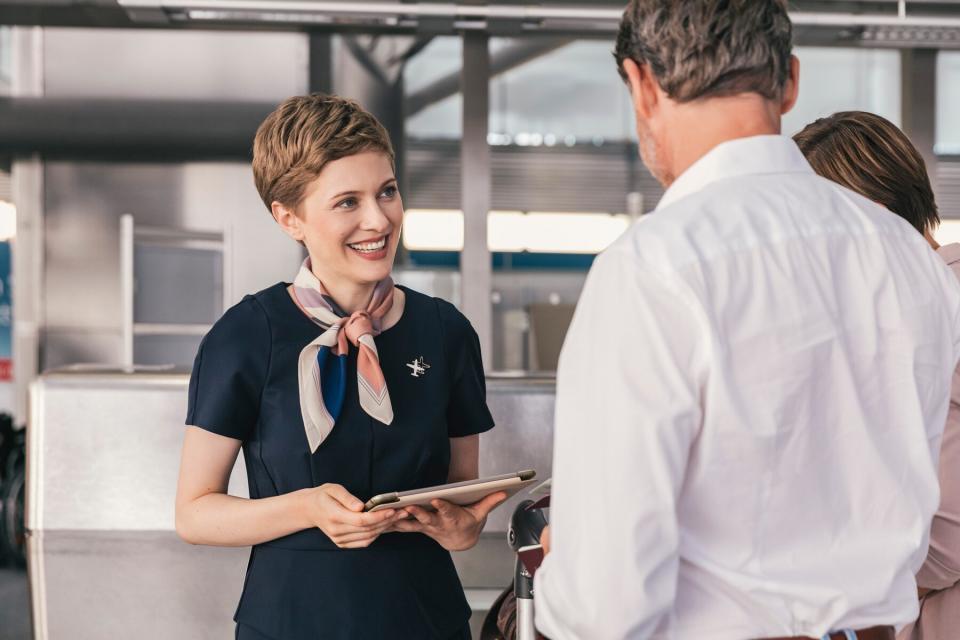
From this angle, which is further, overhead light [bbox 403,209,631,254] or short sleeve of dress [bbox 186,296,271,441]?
overhead light [bbox 403,209,631,254]

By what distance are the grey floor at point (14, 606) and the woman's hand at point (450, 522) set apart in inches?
126

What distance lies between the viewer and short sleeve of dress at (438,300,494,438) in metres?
1.61

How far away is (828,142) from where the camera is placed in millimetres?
1547

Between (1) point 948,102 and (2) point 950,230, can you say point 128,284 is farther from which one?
(1) point 948,102

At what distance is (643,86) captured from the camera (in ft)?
3.24

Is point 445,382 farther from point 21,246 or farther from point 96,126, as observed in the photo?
point 21,246

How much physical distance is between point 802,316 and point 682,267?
0.43 feet

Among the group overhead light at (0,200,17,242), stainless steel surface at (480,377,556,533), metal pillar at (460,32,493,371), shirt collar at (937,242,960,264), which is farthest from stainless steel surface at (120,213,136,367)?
shirt collar at (937,242,960,264)

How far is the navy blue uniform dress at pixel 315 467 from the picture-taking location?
4.76 feet

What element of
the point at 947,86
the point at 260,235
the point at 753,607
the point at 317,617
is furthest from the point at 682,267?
the point at 947,86

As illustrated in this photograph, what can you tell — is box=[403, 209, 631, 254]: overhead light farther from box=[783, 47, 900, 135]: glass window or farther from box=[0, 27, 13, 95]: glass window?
box=[0, 27, 13, 95]: glass window

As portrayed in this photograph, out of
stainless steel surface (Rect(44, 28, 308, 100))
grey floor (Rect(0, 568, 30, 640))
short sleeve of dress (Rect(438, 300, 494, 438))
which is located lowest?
grey floor (Rect(0, 568, 30, 640))

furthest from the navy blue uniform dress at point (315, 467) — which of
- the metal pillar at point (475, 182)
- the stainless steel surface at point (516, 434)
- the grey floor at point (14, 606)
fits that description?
the metal pillar at point (475, 182)

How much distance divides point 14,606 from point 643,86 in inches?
212
